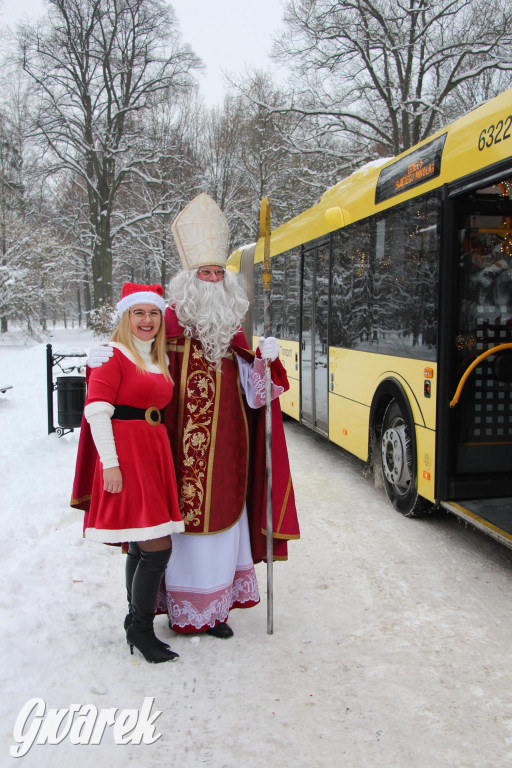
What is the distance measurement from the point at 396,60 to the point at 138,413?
53.6 ft

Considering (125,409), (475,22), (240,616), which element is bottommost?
(240,616)

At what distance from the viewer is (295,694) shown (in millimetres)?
2811

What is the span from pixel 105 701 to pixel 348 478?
4.23 metres

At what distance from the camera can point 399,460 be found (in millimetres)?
5281

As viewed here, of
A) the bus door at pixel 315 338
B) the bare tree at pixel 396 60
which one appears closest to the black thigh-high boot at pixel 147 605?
the bus door at pixel 315 338

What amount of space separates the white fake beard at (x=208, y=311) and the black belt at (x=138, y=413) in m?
0.42

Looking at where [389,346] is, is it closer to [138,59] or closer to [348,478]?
[348,478]

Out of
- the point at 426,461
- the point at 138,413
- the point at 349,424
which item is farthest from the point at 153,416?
the point at 349,424

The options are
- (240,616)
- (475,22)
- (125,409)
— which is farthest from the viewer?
(475,22)

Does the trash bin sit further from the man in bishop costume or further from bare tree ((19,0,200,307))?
bare tree ((19,0,200,307))

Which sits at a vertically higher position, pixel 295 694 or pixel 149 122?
pixel 149 122

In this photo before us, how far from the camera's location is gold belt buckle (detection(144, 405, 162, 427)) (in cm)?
295

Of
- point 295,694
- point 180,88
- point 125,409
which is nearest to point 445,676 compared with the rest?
point 295,694

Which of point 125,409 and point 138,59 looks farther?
point 138,59
